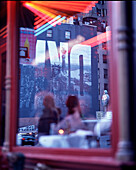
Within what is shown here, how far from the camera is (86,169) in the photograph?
10.7 ft

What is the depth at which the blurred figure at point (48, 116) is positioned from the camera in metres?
4.45

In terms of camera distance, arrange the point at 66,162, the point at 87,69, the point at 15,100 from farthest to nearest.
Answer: the point at 87,69 < the point at 15,100 < the point at 66,162

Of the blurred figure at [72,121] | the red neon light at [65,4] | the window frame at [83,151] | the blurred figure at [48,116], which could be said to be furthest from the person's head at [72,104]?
the red neon light at [65,4]

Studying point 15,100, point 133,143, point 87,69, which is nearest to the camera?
point 133,143

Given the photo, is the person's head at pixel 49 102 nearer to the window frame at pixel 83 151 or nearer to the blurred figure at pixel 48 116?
the blurred figure at pixel 48 116

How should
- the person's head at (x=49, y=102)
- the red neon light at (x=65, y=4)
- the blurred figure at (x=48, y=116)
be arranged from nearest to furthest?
the blurred figure at (x=48, y=116)
the person's head at (x=49, y=102)
the red neon light at (x=65, y=4)

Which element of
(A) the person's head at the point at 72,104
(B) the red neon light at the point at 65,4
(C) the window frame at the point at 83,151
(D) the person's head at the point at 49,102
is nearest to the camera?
(C) the window frame at the point at 83,151

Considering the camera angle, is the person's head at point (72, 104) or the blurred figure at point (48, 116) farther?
the blurred figure at point (48, 116)

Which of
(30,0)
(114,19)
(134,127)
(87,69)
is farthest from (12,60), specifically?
(87,69)

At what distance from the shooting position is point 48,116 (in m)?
4.61

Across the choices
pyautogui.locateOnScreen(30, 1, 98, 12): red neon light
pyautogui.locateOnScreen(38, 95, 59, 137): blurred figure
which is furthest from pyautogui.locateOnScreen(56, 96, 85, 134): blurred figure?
pyautogui.locateOnScreen(30, 1, 98, 12): red neon light

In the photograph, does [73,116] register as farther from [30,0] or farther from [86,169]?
[30,0]

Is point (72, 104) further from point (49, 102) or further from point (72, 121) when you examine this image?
point (49, 102)

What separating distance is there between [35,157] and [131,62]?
172cm
